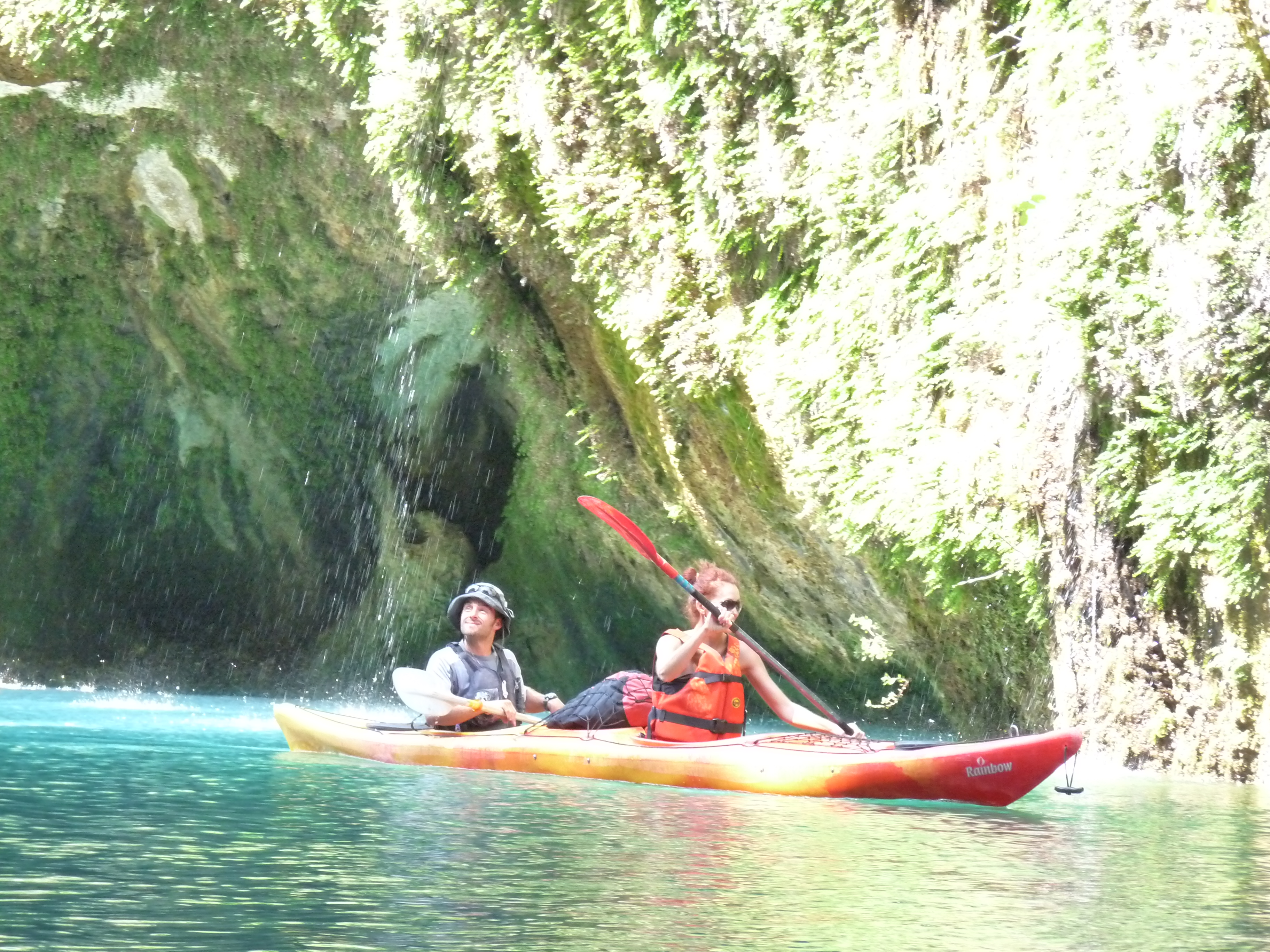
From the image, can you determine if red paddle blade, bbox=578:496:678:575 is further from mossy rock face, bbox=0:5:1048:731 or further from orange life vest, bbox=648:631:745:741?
mossy rock face, bbox=0:5:1048:731

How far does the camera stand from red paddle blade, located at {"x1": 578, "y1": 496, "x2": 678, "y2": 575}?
8.80 meters

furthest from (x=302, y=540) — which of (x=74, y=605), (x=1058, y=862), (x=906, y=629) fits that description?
(x=1058, y=862)

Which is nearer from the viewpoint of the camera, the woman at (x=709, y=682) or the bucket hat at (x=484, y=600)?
the woman at (x=709, y=682)

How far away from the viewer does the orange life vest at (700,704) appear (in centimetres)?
753

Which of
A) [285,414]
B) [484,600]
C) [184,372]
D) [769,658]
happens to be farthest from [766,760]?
[184,372]

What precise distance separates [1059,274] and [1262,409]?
1005 millimetres

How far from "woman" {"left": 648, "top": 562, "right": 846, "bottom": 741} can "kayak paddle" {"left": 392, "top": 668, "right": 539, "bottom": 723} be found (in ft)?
3.12

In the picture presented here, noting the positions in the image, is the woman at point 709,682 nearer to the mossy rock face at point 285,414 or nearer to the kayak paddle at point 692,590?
the kayak paddle at point 692,590

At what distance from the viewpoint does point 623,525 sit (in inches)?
354

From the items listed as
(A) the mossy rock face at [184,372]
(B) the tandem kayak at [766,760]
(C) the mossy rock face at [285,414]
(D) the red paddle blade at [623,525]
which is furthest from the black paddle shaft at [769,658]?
(A) the mossy rock face at [184,372]

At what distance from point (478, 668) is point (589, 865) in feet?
12.9

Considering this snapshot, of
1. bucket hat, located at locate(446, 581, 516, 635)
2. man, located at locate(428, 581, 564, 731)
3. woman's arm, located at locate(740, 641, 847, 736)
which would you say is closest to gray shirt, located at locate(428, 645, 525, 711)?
man, located at locate(428, 581, 564, 731)

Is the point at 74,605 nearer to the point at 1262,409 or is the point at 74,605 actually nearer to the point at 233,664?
the point at 233,664

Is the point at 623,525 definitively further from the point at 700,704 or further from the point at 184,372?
the point at 184,372
